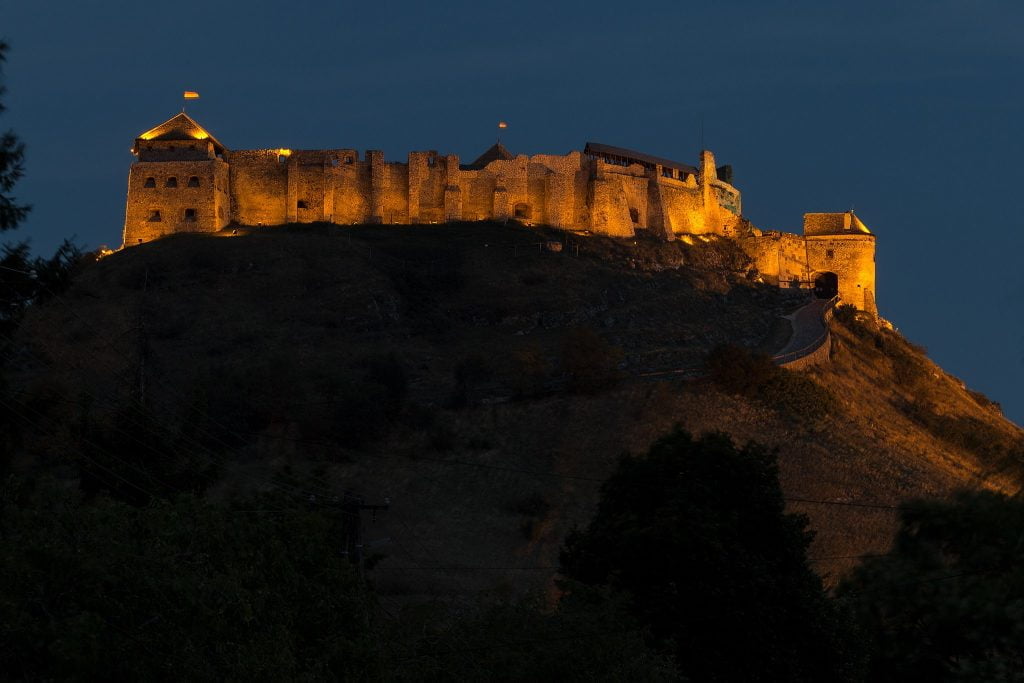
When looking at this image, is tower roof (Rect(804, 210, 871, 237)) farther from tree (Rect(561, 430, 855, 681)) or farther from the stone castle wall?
tree (Rect(561, 430, 855, 681))

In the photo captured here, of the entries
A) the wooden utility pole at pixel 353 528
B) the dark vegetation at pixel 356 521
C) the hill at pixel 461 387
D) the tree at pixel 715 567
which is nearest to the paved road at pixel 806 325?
the hill at pixel 461 387

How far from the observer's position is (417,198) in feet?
262

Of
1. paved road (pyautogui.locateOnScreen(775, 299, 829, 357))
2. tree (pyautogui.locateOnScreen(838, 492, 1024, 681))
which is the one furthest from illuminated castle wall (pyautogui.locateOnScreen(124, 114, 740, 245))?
tree (pyautogui.locateOnScreen(838, 492, 1024, 681))

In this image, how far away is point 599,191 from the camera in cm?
8175

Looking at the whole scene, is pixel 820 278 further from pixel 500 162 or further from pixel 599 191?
pixel 500 162

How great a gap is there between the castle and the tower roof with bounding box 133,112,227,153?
72mm

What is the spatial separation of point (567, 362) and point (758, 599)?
27.7 m

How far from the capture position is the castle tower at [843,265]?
8131cm

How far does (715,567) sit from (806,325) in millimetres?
41395

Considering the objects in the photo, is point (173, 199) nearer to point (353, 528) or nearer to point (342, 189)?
point (342, 189)

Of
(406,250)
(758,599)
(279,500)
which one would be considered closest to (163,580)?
(279,500)

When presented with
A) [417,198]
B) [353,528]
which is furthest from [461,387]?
[353,528]

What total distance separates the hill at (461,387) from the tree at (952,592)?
13.2m

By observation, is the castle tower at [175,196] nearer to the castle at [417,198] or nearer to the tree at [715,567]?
the castle at [417,198]
